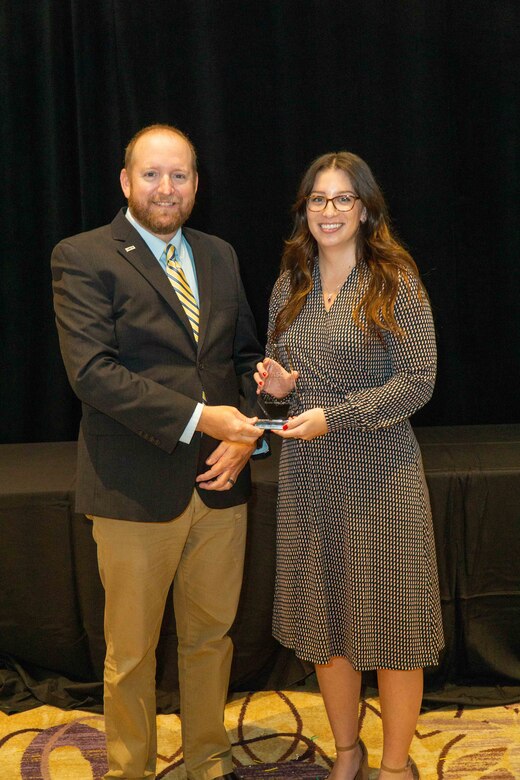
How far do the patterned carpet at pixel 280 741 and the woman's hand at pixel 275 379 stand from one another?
3.95 ft

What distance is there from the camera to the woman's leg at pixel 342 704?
2.39 metres

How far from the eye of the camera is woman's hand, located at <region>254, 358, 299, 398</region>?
220cm

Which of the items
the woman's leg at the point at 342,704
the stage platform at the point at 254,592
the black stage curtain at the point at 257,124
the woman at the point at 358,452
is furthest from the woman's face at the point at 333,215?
the black stage curtain at the point at 257,124

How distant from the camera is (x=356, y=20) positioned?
3.46 meters

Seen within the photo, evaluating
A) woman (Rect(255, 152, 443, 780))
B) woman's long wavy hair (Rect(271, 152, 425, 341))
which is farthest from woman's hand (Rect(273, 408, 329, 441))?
woman's long wavy hair (Rect(271, 152, 425, 341))

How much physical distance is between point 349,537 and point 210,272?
83 cm

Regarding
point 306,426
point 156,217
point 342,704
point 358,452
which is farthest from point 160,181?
point 342,704

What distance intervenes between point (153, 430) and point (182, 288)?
1.41 ft

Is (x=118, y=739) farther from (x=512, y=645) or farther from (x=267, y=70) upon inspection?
(x=267, y=70)

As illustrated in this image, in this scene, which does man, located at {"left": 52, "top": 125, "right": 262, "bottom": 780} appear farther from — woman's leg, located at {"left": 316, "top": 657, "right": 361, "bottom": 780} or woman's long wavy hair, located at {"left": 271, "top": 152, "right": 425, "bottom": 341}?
woman's leg, located at {"left": 316, "top": 657, "right": 361, "bottom": 780}

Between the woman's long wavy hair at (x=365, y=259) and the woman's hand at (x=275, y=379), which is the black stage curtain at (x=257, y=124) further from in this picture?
the woman's hand at (x=275, y=379)

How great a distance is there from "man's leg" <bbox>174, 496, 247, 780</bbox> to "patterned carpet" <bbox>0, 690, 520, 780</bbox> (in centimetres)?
18

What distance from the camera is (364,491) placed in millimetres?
2234

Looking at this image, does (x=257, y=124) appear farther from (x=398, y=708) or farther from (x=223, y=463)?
(x=398, y=708)
